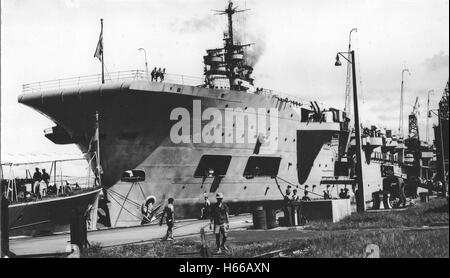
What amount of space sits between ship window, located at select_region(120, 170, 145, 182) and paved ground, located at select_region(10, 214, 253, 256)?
10.9 ft

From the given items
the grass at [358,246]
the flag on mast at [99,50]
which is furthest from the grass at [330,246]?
the flag on mast at [99,50]

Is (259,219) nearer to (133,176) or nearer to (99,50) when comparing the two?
(133,176)

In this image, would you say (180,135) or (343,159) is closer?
(180,135)

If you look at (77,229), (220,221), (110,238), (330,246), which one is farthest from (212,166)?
(330,246)

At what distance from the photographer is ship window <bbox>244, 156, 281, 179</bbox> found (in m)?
23.5

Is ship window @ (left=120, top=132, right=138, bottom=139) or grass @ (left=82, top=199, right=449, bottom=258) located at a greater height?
ship window @ (left=120, top=132, right=138, bottom=139)

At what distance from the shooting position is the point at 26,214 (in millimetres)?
15914

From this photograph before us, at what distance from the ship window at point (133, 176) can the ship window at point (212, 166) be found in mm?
2514

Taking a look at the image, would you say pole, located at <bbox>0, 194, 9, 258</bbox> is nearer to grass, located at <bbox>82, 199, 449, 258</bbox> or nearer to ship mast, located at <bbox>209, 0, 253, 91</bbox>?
grass, located at <bbox>82, 199, 449, 258</bbox>

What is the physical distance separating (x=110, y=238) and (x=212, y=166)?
8835 mm

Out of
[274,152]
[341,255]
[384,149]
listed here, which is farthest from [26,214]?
[384,149]

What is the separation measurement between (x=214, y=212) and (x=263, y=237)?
2385 mm

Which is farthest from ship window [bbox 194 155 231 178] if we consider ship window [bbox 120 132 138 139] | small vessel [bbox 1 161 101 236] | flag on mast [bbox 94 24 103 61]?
flag on mast [bbox 94 24 103 61]
